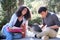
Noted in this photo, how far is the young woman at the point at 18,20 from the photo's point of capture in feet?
8.27

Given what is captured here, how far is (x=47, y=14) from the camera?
2.53m

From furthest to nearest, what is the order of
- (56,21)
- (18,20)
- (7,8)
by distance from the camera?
1. (7,8)
2. (18,20)
3. (56,21)

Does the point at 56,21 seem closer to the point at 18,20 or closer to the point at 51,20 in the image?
the point at 51,20

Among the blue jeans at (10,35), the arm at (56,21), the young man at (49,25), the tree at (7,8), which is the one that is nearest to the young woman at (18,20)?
the blue jeans at (10,35)

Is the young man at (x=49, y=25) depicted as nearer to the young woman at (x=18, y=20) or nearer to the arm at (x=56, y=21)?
the arm at (x=56, y=21)

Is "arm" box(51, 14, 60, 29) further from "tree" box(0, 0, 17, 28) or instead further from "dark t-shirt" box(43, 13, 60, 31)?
"tree" box(0, 0, 17, 28)

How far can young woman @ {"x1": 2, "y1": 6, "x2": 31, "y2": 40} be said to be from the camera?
2.52 metres

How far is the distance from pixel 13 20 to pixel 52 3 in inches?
34.5

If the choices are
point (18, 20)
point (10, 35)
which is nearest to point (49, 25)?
point (18, 20)

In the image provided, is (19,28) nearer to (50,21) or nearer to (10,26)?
(10,26)

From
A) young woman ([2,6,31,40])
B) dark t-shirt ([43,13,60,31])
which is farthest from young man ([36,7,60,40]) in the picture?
young woman ([2,6,31,40])

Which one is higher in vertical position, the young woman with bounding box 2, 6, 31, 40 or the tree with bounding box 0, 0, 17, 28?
the tree with bounding box 0, 0, 17, 28

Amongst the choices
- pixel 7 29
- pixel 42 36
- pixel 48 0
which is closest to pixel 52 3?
pixel 48 0

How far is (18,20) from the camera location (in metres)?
2.59
